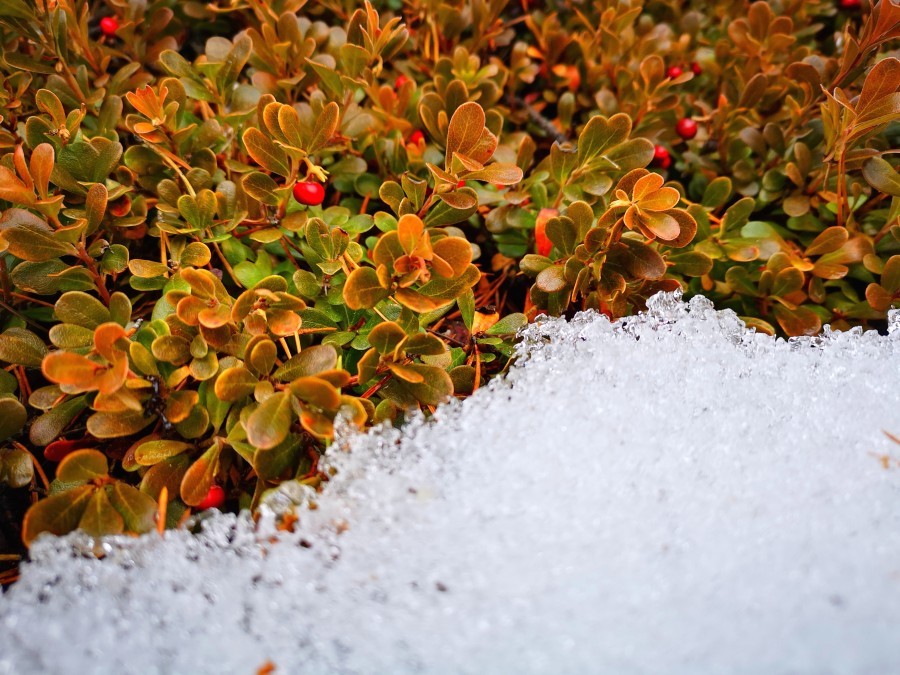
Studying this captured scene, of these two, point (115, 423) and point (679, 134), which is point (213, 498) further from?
point (679, 134)

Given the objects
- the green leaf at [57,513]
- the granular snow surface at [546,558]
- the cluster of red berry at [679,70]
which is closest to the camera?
the granular snow surface at [546,558]

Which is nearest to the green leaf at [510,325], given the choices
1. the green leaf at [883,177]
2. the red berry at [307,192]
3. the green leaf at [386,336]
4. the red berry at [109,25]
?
the green leaf at [386,336]

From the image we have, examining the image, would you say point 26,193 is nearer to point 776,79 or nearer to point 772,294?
point 772,294

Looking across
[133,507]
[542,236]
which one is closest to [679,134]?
[542,236]

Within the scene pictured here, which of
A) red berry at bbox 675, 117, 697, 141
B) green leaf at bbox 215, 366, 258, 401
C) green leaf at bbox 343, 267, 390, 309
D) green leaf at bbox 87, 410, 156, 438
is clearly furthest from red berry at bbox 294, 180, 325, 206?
red berry at bbox 675, 117, 697, 141

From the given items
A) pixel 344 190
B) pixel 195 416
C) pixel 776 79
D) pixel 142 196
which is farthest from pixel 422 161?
pixel 776 79

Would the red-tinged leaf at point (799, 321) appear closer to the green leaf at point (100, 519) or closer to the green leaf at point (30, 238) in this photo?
the green leaf at point (100, 519)

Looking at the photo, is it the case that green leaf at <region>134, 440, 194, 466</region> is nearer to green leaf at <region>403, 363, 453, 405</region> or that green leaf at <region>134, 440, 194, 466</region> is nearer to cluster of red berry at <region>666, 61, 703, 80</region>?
green leaf at <region>403, 363, 453, 405</region>

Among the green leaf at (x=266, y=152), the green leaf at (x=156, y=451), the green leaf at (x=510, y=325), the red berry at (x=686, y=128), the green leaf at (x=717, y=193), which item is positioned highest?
the red berry at (x=686, y=128)
